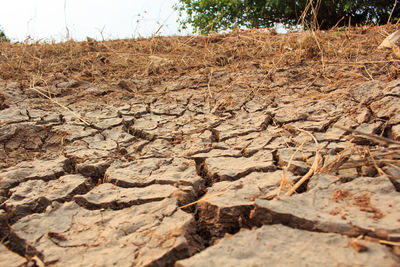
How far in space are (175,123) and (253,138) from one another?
2.19 ft

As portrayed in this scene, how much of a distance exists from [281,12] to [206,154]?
23.3 ft

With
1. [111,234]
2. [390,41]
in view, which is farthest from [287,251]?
[390,41]

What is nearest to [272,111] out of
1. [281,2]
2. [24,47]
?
[24,47]

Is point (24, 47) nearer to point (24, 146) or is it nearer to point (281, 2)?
point (24, 146)

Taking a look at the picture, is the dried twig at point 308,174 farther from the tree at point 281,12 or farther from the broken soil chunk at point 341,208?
the tree at point 281,12

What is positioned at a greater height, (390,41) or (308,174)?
(390,41)

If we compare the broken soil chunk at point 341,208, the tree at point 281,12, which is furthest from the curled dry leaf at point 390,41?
the tree at point 281,12

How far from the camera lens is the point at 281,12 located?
26.6 ft

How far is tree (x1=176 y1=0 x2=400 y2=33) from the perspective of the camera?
23.0ft

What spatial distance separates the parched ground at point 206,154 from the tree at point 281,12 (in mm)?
3716

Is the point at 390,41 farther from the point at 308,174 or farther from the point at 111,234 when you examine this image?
the point at 111,234

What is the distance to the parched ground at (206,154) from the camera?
124 cm

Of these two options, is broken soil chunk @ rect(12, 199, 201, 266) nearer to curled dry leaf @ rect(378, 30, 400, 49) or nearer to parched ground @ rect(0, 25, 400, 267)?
parched ground @ rect(0, 25, 400, 267)

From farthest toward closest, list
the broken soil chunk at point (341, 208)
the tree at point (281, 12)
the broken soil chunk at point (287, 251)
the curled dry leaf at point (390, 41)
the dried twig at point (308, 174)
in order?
the tree at point (281, 12) → the curled dry leaf at point (390, 41) → the dried twig at point (308, 174) → the broken soil chunk at point (341, 208) → the broken soil chunk at point (287, 251)
